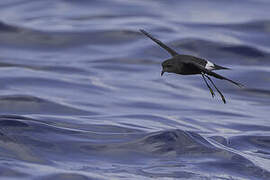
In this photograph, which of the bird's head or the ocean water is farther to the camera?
the ocean water

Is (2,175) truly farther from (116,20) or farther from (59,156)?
(116,20)

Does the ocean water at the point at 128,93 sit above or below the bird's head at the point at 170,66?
below

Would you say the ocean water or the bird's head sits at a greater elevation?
the bird's head

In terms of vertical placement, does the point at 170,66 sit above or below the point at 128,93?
above

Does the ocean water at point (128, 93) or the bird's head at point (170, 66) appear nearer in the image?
the bird's head at point (170, 66)

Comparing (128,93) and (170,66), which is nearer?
(170,66)

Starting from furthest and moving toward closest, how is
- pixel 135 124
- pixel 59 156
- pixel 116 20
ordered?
pixel 116 20
pixel 135 124
pixel 59 156

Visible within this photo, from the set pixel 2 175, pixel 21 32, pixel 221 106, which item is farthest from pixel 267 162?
pixel 21 32

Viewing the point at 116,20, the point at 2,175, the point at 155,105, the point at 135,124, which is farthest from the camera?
the point at 116,20
